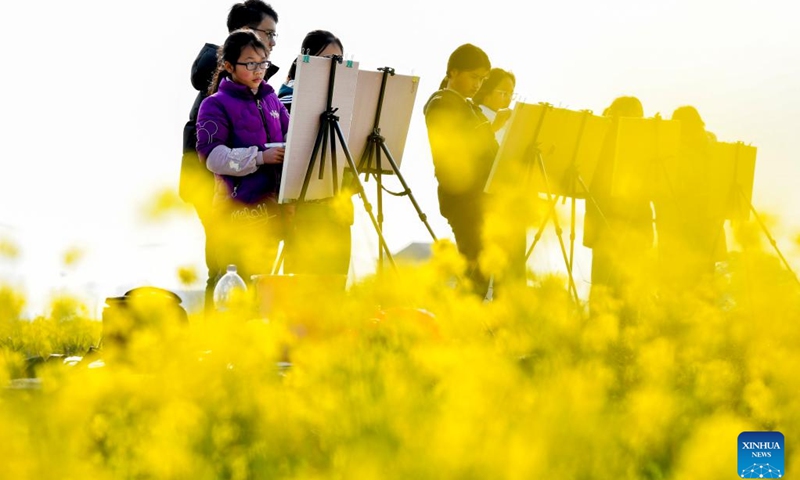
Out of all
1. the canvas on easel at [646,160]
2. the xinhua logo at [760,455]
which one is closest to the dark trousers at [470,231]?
the canvas on easel at [646,160]

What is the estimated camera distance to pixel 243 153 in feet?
14.7

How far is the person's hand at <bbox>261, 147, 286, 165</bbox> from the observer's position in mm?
4633

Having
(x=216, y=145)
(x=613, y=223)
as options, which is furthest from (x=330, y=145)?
(x=613, y=223)

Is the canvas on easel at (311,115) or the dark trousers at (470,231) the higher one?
the canvas on easel at (311,115)

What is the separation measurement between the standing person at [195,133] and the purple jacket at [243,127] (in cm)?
19

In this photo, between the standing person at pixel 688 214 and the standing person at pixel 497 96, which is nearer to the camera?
the standing person at pixel 497 96

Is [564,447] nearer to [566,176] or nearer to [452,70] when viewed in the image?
[452,70]

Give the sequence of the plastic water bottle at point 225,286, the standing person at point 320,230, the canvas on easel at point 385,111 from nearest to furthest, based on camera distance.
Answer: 1. the plastic water bottle at point 225,286
2. the standing person at point 320,230
3. the canvas on easel at point 385,111

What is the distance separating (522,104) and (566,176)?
0.57 meters

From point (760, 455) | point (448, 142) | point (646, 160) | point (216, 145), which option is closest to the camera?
point (760, 455)

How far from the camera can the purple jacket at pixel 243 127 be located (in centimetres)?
446

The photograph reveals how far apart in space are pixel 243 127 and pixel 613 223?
272 centimetres

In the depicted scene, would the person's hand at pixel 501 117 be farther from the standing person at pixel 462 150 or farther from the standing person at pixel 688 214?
the standing person at pixel 688 214

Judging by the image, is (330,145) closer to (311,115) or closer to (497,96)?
(311,115)
